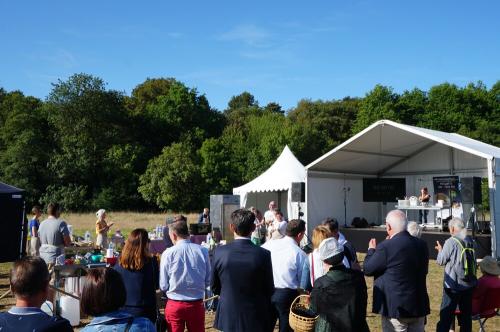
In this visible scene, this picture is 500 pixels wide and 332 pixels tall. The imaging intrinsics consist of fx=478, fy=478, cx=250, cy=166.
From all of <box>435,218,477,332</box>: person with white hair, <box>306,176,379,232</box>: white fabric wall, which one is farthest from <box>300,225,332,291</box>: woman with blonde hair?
<box>306,176,379,232</box>: white fabric wall

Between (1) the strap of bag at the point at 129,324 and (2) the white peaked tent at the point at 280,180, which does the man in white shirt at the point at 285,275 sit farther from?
(2) the white peaked tent at the point at 280,180

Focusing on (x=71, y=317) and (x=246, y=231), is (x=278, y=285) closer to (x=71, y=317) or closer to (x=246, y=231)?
(x=246, y=231)

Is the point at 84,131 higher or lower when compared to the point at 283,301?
higher

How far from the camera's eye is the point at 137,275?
10.0 ft

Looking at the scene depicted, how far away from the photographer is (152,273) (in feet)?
10.3

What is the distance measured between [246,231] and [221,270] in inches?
11.8

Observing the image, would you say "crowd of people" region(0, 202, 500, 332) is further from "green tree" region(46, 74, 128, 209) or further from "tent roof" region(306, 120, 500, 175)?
"green tree" region(46, 74, 128, 209)

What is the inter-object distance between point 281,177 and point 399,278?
468 inches

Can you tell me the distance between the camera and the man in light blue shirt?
138 inches

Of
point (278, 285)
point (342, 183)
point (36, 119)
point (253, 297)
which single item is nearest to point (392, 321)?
point (278, 285)

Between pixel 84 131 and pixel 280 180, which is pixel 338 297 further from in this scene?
pixel 84 131

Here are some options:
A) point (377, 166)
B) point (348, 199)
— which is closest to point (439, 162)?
point (377, 166)

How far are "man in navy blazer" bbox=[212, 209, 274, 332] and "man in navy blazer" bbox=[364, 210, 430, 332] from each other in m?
0.91

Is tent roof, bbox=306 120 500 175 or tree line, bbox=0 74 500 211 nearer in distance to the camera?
tent roof, bbox=306 120 500 175
